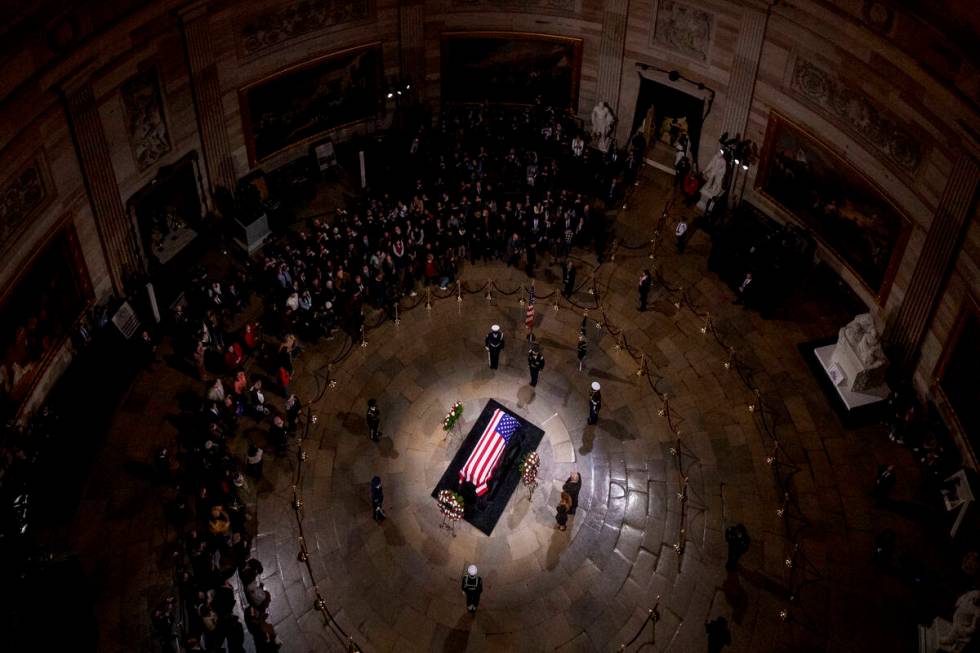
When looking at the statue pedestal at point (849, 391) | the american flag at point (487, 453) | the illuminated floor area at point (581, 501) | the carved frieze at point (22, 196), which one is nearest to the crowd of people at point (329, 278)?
the illuminated floor area at point (581, 501)

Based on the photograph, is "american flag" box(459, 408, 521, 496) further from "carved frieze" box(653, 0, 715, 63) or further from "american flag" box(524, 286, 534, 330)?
"carved frieze" box(653, 0, 715, 63)

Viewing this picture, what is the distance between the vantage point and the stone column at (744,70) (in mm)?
25500

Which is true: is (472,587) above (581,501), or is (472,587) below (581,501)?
below

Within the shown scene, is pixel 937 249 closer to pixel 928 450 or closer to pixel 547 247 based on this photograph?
pixel 928 450

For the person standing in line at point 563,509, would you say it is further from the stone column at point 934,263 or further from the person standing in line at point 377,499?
the stone column at point 934,263

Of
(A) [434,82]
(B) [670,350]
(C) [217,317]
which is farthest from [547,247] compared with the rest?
(C) [217,317]

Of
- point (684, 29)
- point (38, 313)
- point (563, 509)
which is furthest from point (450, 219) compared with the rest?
point (38, 313)

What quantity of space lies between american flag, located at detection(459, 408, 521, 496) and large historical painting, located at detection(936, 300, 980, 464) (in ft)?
35.3

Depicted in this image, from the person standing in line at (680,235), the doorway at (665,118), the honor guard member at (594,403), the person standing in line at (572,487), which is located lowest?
the person standing in line at (572,487)

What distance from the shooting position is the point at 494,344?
24859 millimetres

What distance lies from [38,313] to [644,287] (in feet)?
52.4

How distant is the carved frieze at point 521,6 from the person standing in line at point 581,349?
11.1 m

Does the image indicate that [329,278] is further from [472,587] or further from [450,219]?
[472,587]

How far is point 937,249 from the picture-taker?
22250 millimetres
